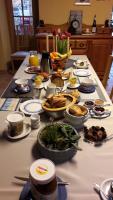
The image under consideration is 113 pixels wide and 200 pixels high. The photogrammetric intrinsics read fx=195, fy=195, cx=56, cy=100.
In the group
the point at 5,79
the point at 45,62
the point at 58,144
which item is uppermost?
the point at 45,62

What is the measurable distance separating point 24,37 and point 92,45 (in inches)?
61.6

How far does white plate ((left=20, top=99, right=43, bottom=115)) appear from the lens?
1291 millimetres

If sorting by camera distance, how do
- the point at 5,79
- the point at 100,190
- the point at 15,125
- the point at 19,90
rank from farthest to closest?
the point at 5,79 < the point at 19,90 < the point at 15,125 < the point at 100,190

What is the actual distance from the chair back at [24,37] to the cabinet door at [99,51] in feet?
4.69

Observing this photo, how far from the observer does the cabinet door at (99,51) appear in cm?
339

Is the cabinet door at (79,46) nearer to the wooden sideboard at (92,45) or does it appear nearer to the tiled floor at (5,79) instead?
the wooden sideboard at (92,45)

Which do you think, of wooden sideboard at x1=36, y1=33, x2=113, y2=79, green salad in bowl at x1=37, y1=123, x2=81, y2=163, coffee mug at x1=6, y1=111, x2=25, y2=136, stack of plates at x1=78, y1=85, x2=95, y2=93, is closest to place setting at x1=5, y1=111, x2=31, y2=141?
coffee mug at x1=6, y1=111, x2=25, y2=136

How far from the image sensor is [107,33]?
3.54 m

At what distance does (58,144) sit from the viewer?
915 mm

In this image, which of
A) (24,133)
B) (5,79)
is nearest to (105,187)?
(24,133)

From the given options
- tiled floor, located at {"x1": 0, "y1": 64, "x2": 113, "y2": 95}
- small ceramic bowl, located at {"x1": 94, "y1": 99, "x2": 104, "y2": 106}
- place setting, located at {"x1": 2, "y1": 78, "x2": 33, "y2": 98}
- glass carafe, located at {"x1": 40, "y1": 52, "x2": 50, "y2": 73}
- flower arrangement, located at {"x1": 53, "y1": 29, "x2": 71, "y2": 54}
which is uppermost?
flower arrangement, located at {"x1": 53, "y1": 29, "x2": 71, "y2": 54}

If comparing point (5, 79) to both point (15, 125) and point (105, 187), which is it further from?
point (105, 187)

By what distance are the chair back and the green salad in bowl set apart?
3557 millimetres

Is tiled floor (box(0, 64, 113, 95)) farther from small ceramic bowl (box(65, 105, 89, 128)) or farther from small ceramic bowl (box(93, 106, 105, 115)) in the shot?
small ceramic bowl (box(65, 105, 89, 128))
